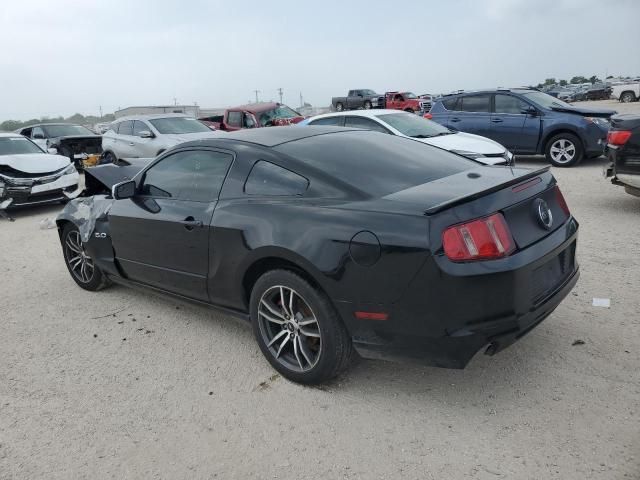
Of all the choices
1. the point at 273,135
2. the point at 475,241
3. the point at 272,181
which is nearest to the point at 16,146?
the point at 273,135

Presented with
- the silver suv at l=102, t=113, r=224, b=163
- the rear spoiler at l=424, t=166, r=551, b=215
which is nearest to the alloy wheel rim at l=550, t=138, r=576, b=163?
the silver suv at l=102, t=113, r=224, b=163

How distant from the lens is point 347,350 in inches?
118

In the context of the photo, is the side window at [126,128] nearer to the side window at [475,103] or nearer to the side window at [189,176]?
the side window at [475,103]

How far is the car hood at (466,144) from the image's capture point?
327 inches

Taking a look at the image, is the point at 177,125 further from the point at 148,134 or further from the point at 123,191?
the point at 123,191

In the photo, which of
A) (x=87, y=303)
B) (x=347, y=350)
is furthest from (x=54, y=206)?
(x=347, y=350)

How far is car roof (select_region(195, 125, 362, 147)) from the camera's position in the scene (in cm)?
357

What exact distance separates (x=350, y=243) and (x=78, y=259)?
11.8ft

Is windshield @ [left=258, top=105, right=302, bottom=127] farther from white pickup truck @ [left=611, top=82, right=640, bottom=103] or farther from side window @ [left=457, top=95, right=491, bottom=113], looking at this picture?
white pickup truck @ [left=611, top=82, right=640, bottom=103]

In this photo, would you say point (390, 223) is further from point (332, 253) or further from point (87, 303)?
point (87, 303)

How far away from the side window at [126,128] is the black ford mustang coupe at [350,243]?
9.71 metres

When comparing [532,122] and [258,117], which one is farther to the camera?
[258,117]

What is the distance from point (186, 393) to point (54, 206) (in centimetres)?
889

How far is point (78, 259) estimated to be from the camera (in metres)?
5.21
